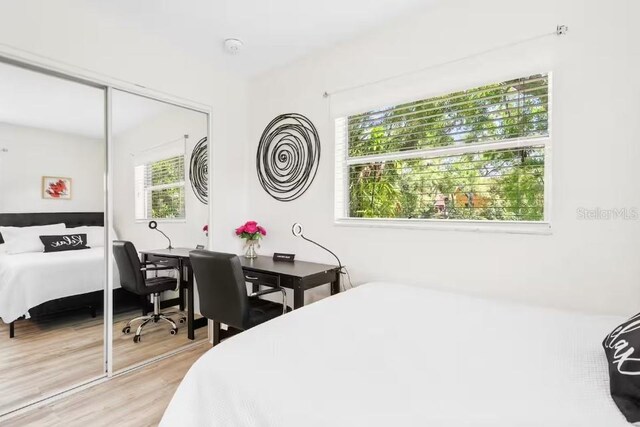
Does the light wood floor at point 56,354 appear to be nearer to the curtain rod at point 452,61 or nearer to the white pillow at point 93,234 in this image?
the white pillow at point 93,234

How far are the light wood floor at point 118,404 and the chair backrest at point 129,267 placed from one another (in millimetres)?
609

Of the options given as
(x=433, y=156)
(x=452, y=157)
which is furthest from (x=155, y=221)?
(x=452, y=157)

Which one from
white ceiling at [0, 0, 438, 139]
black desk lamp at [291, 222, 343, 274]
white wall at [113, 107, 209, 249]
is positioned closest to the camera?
white ceiling at [0, 0, 438, 139]

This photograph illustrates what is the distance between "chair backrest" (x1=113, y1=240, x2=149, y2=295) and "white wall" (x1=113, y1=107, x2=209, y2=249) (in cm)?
6

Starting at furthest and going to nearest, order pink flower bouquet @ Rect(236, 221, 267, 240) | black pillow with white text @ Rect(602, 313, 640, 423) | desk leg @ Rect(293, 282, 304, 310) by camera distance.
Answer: pink flower bouquet @ Rect(236, 221, 267, 240) < desk leg @ Rect(293, 282, 304, 310) < black pillow with white text @ Rect(602, 313, 640, 423)

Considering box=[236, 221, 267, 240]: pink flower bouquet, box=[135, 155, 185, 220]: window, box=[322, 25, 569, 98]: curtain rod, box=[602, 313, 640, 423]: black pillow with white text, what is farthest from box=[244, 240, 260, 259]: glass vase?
box=[602, 313, 640, 423]: black pillow with white text

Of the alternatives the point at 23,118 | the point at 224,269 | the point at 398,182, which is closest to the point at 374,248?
the point at 398,182

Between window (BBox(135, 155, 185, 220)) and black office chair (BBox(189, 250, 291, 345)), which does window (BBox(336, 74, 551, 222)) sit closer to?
black office chair (BBox(189, 250, 291, 345))

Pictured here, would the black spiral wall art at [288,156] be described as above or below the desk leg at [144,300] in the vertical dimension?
above

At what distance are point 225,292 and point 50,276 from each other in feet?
4.03

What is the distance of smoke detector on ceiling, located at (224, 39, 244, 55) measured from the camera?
258 cm

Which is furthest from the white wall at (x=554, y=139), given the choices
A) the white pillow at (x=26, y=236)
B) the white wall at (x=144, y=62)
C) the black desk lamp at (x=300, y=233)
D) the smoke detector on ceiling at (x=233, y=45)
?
the white pillow at (x=26, y=236)

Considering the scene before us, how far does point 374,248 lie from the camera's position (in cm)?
248

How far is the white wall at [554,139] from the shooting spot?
5.32 feet
